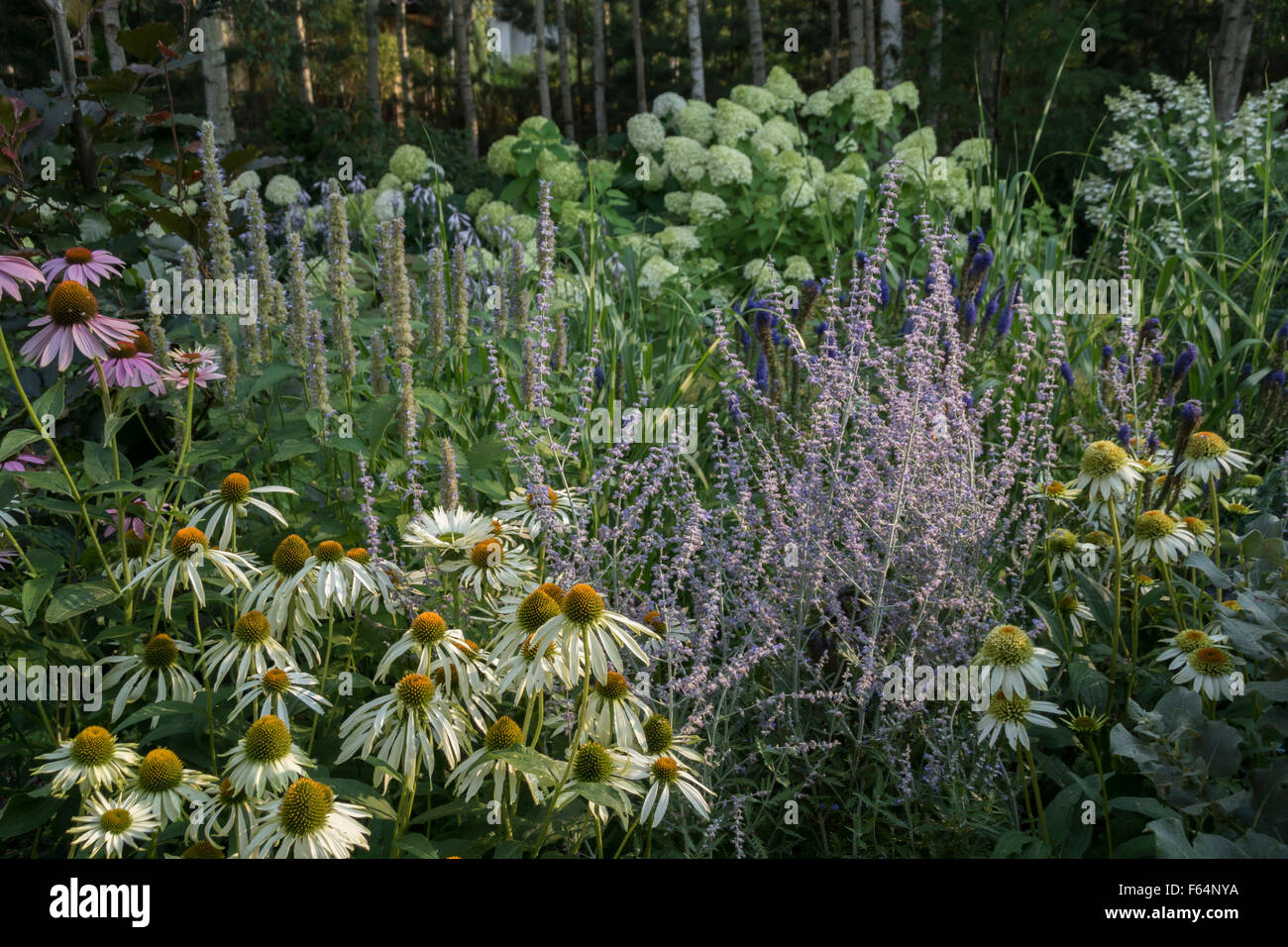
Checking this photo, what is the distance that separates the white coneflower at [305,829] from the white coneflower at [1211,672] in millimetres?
1647

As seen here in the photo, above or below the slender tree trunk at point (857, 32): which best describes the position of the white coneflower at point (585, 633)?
below

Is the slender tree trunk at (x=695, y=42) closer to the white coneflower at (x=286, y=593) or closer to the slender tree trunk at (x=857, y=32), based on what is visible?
the slender tree trunk at (x=857, y=32)

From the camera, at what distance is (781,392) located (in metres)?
3.64

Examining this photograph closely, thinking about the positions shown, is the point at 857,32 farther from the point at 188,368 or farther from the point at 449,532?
the point at 449,532

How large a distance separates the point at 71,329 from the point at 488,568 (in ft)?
3.37

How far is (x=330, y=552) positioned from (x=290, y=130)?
14741 mm

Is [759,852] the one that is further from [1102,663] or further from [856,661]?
[1102,663]

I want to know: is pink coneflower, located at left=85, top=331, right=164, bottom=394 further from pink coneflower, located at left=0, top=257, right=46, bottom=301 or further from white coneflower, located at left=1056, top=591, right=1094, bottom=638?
white coneflower, located at left=1056, top=591, right=1094, bottom=638

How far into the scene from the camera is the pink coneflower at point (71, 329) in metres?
1.97

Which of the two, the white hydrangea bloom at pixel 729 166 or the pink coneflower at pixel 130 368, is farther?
the white hydrangea bloom at pixel 729 166

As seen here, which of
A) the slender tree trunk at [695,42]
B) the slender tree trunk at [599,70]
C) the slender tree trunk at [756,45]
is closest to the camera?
the slender tree trunk at [695,42]

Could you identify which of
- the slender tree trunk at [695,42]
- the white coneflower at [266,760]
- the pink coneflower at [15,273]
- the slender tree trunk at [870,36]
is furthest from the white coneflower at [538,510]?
the slender tree trunk at [870,36]

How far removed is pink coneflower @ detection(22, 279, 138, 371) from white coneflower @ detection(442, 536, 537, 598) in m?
0.88

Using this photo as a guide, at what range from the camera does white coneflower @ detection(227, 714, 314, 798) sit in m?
1.47
